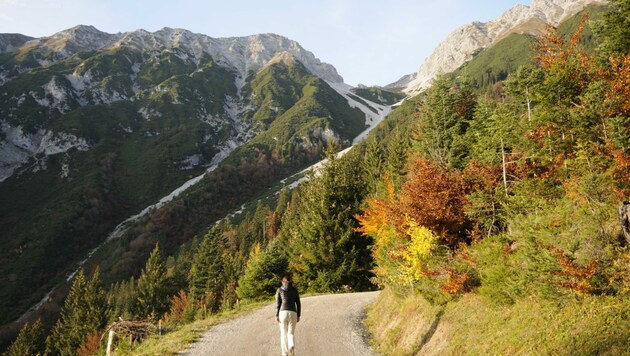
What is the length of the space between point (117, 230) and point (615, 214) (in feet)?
567

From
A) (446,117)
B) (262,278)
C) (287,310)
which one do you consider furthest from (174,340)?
(446,117)

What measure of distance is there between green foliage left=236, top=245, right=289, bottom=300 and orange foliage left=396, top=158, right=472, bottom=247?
59.3 feet

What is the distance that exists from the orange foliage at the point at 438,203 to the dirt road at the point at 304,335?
18.0 feet

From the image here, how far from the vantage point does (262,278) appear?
32562 mm

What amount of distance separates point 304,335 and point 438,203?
27.4ft

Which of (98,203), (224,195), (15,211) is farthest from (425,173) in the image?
(15,211)

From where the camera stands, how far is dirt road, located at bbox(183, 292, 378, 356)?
14273 mm

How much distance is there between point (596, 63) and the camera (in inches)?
894

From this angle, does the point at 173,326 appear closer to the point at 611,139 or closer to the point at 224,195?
the point at 611,139

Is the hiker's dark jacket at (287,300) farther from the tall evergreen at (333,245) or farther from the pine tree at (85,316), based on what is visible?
the pine tree at (85,316)

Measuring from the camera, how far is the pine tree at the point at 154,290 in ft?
215

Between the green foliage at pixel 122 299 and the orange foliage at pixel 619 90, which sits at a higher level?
the orange foliage at pixel 619 90

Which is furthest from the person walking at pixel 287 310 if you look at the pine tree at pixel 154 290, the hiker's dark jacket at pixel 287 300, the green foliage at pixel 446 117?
the pine tree at pixel 154 290

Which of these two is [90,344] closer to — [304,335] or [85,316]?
[85,316]
